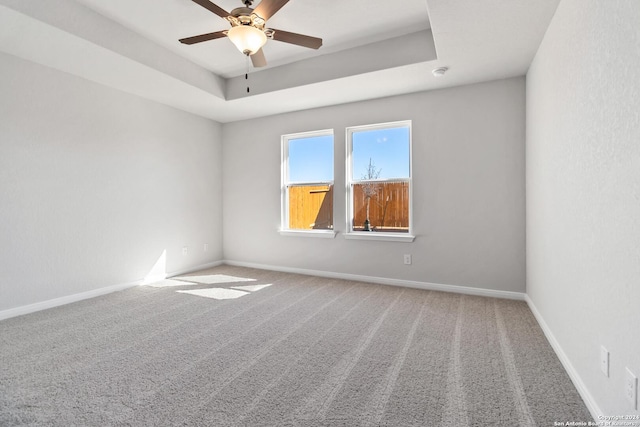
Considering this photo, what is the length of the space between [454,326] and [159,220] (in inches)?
158

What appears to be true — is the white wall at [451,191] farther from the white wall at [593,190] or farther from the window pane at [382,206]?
the white wall at [593,190]

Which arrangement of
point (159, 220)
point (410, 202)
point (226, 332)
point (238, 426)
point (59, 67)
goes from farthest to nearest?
1. point (159, 220)
2. point (410, 202)
3. point (59, 67)
4. point (226, 332)
5. point (238, 426)

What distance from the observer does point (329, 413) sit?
155 centimetres

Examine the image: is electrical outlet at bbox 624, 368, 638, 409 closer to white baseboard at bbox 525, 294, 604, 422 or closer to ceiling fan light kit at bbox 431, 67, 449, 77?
white baseboard at bbox 525, 294, 604, 422

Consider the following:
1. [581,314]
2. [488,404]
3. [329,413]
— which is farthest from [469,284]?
[329,413]

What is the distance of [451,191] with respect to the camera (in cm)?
364

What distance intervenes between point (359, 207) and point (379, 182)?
461 millimetres

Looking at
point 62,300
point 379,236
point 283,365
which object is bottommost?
point 283,365

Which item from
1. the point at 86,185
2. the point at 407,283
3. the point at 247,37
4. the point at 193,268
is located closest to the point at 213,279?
the point at 193,268

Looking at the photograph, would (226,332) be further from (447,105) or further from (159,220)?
(447,105)

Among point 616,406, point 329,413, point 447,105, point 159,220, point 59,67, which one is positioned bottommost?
point 329,413

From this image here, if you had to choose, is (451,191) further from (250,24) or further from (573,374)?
(250,24)

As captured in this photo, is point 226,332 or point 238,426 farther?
point 226,332

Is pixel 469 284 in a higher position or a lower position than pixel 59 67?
lower
